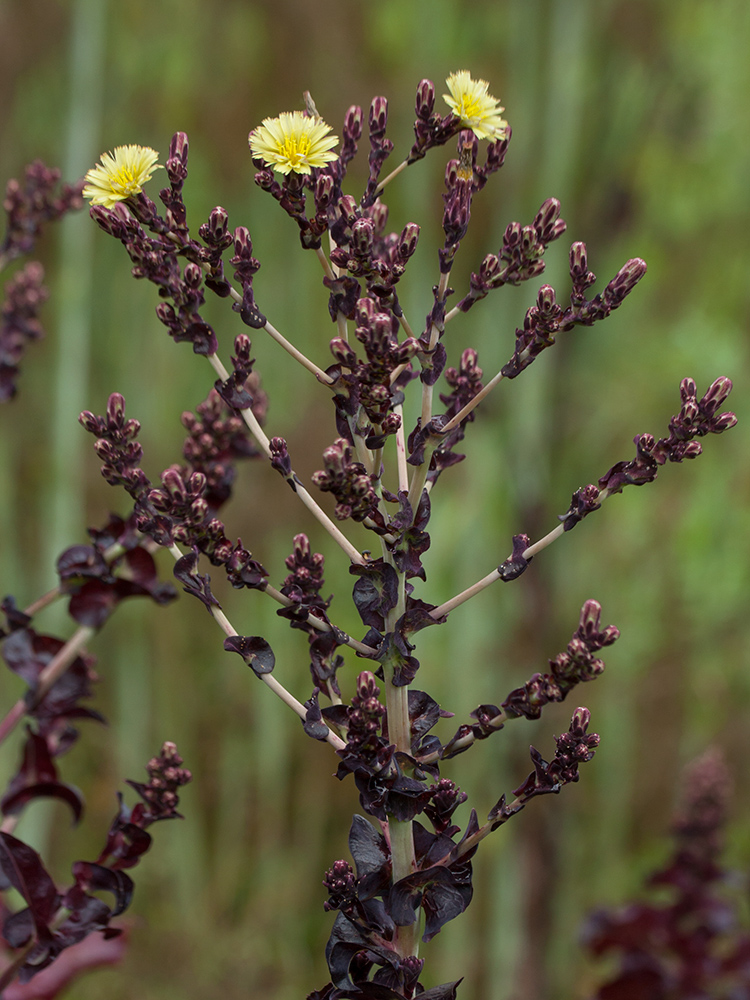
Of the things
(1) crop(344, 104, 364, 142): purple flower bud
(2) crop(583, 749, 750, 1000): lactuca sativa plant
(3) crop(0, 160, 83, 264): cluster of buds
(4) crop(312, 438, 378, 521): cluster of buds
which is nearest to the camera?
(4) crop(312, 438, 378, 521): cluster of buds

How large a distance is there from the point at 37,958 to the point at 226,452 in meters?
0.37

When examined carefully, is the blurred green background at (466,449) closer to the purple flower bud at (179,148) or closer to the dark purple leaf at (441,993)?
the dark purple leaf at (441,993)

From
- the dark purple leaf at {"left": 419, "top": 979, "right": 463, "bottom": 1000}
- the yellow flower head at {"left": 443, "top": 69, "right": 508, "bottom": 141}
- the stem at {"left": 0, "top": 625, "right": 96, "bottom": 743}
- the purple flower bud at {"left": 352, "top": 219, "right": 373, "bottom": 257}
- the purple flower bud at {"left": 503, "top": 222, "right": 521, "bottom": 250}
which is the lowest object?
the dark purple leaf at {"left": 419, "top": 979, "right": 463, "bottom": 1000}

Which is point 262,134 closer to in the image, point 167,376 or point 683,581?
point 167,376

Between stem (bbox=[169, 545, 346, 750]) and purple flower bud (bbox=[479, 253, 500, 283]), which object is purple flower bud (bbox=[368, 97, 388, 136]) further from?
stem (bbox=[169, 545, 346, 750])

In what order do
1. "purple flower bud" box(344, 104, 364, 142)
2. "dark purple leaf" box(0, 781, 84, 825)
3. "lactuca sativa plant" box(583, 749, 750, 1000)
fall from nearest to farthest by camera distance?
"purple flower bud" box(344, 104, 364, 142), "dark purple leaf" box(0, 781, 84, 825), "lactuca sativa plant" box(583, 749, 750, 1000)

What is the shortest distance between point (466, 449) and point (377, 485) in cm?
198

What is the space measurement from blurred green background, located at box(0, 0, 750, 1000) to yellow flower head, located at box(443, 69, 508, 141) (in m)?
1.62

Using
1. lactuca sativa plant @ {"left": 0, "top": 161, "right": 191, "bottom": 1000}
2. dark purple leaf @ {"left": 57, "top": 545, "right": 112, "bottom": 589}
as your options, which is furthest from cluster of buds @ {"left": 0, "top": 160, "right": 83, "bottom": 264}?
dark purple leaf @ {"left": 57, "top": 545, "right": 112, "bottom": 589}

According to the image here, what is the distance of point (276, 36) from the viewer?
2.54 meters

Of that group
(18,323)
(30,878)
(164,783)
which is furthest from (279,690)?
(18,323)

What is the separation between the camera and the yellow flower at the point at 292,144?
49 centimetres

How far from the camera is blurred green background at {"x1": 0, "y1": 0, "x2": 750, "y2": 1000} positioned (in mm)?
2201

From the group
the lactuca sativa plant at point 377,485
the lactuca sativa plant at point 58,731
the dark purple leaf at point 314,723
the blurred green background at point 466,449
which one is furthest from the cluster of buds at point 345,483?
the blurred green background at point 466,449
